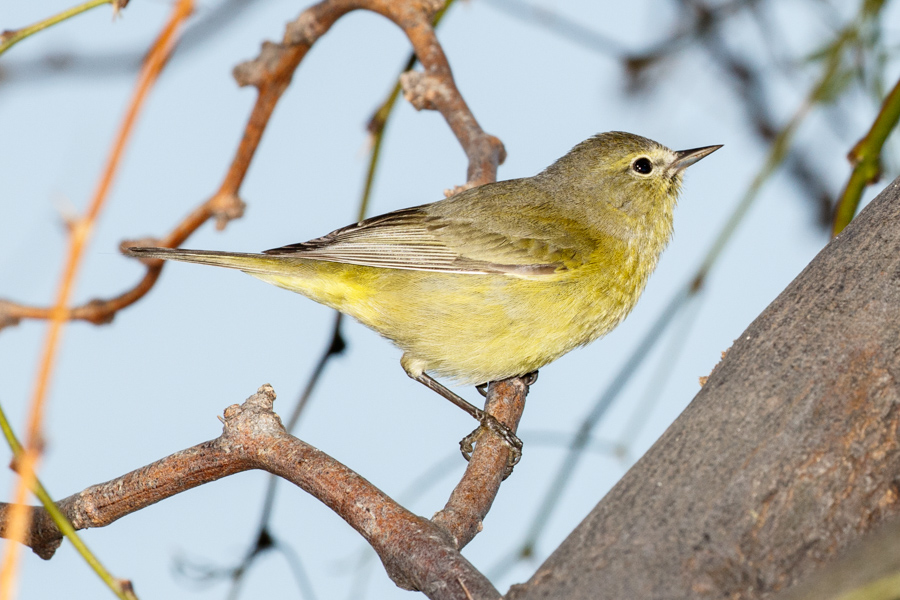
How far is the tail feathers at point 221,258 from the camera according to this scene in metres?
3.55

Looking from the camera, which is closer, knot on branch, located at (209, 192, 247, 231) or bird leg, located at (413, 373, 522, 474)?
bird leg, located at (413, 373, 522, 474)

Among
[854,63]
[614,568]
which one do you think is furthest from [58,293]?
[854,63]

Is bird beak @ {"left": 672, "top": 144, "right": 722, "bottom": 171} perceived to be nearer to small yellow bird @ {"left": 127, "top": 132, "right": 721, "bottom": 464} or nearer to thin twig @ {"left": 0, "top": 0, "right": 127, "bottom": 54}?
small yellow bird @ {"left": 127, "top": 132, "right": 721, "bottom": 464}

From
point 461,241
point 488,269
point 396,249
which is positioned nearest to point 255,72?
point 396,249

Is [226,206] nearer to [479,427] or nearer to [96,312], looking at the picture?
[96,312]

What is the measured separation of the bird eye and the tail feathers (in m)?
1.91

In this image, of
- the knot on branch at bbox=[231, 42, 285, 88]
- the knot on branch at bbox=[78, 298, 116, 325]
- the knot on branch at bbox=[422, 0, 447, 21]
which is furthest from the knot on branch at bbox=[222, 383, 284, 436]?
the knot on branch at bbox=[422, 0, 447, 21]

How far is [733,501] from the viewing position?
197cm

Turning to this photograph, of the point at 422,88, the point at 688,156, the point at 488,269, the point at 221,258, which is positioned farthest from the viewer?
the point at 688,156

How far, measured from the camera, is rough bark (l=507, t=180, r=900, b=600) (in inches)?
74.1

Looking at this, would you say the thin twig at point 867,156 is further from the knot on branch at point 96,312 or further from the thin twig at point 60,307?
the knot on branch at point 96,312

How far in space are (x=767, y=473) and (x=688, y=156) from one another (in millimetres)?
2961

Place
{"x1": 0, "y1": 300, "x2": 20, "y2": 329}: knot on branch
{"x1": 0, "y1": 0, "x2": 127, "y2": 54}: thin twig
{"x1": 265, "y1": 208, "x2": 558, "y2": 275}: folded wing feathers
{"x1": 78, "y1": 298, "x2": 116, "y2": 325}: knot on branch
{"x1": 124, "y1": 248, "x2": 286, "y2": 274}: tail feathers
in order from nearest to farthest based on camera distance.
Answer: {"x1": 0, "y1": 0, "x2": 127, "y2": 54}: thin twig, {"x1": 0, "y1": 300, "x2": 20, "y2": 329}: knot on branch, {"x1": 124, "y1": 248, "x2": 286, "y2": 274}: tail feathers, {"x1": 78, "y1": 298, "x2": 116, "y2": 325}: knot on branch, {"x1": 265, "y1": 208, "x2": 558, "y2": 275}: folded wing feathers

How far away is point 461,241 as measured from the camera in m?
4.31
